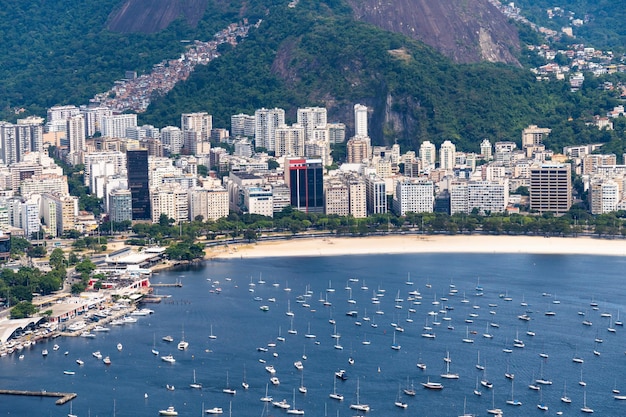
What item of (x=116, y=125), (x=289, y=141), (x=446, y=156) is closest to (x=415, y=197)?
(x=446, y=156)

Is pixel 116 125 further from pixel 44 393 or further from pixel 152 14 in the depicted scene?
pixel 44 393

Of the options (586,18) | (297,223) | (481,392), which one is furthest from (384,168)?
(586,18)

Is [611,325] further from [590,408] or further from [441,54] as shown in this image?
[441,54]

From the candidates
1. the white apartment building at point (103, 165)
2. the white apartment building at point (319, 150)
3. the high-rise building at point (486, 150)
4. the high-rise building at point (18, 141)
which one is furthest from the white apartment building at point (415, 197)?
the high-rise building at point (18, 141)

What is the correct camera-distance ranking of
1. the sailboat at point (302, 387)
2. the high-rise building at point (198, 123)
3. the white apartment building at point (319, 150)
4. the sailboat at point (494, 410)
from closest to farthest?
the sailboat at point (494, 410)
the sailboat at point (302, 387)
the white apartment building at point (319, 150)
the high-rise building at point (198, 123)

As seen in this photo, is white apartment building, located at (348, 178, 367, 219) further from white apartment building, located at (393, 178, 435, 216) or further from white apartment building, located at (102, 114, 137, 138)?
white apartment building, located at (102, 114, 137, 138)

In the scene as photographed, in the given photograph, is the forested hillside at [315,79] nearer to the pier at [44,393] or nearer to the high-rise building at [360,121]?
the high-rise building at [360,121]
